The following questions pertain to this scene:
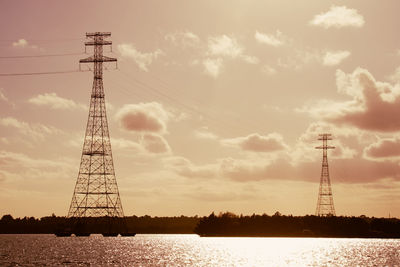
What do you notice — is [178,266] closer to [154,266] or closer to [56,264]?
[154,266]

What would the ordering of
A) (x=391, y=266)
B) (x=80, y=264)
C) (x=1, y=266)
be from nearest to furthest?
(x=1, y=266)
(x=80, y=264)
(x=391, y=266)

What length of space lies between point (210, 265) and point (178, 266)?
35.3 feet

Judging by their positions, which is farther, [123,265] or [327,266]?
[327,266]

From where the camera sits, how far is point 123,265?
135m

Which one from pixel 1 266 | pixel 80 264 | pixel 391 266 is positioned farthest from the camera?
pixel 391 266

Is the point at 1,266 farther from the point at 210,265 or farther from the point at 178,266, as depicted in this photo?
the point at 210,265

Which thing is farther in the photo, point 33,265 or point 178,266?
point 178,266

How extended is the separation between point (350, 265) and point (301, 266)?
527 inches

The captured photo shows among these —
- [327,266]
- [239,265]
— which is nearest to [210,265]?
[239,265]

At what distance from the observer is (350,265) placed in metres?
152

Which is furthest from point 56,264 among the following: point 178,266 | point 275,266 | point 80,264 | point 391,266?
point 391,266

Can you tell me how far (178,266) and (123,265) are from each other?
12667 millimetres

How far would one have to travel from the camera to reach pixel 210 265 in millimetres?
147375

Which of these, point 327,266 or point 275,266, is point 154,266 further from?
point 327,266
